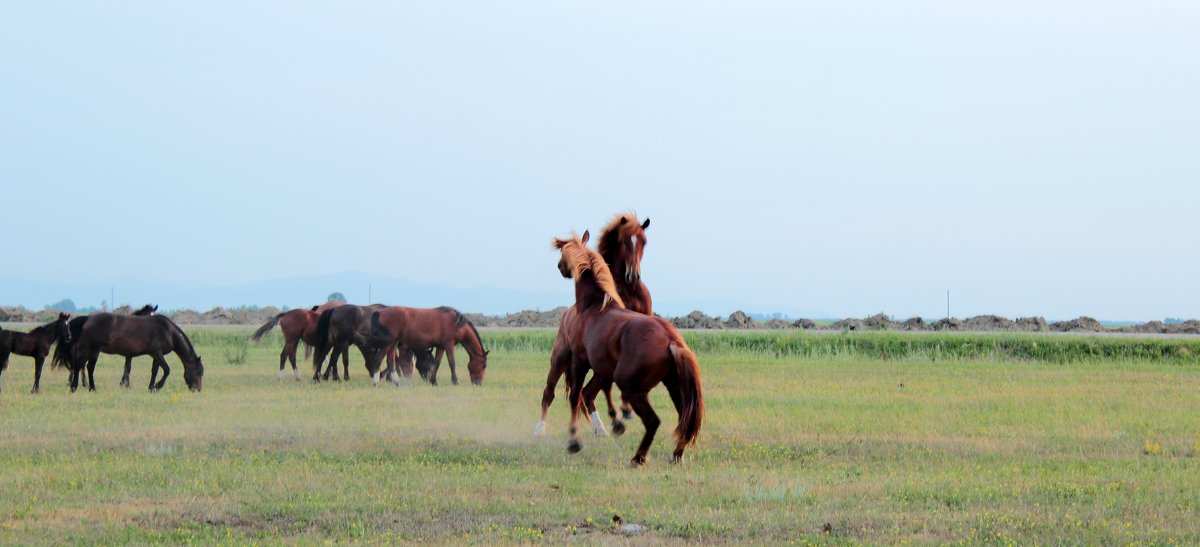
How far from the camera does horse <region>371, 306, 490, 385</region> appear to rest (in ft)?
72.8

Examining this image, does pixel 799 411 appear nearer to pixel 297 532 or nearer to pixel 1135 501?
pixel 1135 501

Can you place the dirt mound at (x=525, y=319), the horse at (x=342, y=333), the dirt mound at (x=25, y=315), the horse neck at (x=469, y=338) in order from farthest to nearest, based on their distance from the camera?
the dirt mound at (x=525, y=319) < the dirt mound at (x=25, y=315) < the horse at (x=342, y=333) < the horse neck at (x=469, y=338)

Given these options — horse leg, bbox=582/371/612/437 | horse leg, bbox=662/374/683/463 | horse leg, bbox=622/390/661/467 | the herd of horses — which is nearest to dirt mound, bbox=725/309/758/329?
the herd of horses

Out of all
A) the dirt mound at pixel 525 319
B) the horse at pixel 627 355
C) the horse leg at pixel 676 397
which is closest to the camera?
the horse at pixel 627 355

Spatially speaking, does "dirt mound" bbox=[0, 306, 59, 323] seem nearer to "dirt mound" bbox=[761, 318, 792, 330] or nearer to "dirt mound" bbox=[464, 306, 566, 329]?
"dirt mound" bbox=[464, 306, 566, 329]

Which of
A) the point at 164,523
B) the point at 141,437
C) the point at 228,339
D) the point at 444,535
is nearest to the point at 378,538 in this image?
the point at 444,535

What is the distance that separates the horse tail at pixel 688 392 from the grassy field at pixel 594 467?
38cm

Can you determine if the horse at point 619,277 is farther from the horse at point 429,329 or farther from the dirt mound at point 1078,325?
the dirt mound at point 1078,325

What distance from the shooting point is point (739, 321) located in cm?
5156

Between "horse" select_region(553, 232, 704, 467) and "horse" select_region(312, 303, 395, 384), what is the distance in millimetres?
10918

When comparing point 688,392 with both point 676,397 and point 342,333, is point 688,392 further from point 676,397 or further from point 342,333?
point 342,333

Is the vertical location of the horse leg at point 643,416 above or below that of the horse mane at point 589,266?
below

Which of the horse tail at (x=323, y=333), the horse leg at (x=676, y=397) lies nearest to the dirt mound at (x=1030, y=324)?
the horse tail at (x=323, y=333)

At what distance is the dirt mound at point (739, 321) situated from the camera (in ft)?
166
